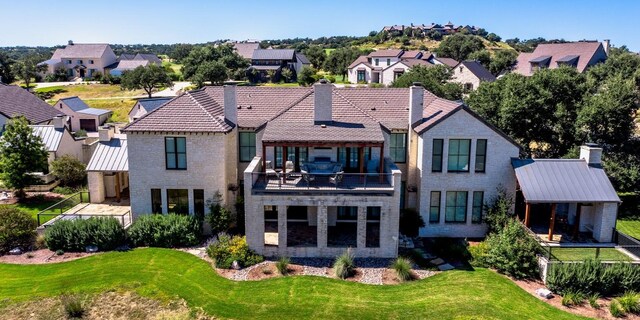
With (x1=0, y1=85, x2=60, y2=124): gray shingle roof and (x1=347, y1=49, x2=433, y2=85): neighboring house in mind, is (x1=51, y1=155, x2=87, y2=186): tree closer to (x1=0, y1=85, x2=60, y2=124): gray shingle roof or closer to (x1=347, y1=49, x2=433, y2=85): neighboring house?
(x1=0, y1=85, x2=60, y2=124): gray shingle roof

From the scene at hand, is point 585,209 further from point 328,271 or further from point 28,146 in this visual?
point 28,146

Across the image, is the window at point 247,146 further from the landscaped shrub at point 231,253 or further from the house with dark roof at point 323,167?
the landscaped shrub at point 231,253

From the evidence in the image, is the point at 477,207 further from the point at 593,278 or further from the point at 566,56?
the point at 566,56

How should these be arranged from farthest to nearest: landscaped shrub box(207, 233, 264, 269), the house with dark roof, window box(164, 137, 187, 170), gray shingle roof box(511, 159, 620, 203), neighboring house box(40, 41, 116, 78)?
1. neighboring house box(40, 41, 116, 78)
2. window box(164, 137, 187, 170)
3. gray shingle roof box(511, 159, 620, 203)
4. the house with dark roof
5. landscaped shrub box(207, 233, 264, 269)

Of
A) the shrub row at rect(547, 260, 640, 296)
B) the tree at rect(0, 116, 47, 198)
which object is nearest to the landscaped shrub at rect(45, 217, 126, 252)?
the tree at rect(0, 116, 47, 198)

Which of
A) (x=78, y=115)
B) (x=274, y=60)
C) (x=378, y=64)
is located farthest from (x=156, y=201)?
(x=378, y=64)

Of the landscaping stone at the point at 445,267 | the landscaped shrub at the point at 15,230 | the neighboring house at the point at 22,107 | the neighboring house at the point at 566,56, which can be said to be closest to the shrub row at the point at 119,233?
the landscaped shrub at the point at 15,230
